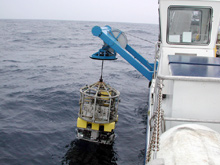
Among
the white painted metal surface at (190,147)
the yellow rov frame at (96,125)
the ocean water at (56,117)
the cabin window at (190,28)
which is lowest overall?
the ocean water at (56,117)

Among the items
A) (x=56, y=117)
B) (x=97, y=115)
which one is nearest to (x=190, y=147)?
(x=97, y=115)

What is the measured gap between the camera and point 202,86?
12.2 ft

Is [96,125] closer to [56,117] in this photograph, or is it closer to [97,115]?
[97,115]

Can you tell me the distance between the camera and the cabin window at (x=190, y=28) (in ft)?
21.2

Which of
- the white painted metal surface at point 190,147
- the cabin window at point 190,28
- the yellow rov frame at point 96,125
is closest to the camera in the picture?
the white painted metal surface at point 190,147

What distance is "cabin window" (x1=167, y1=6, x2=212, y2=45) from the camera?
6453 millimetres

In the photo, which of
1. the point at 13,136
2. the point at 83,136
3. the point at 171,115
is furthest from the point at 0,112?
the point at 171,115

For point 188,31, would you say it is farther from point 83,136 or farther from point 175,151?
point 175,151

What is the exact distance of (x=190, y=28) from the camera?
21.7 ft

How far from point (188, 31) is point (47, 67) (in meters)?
14.4

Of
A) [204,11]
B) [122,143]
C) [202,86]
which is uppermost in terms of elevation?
[204,11]

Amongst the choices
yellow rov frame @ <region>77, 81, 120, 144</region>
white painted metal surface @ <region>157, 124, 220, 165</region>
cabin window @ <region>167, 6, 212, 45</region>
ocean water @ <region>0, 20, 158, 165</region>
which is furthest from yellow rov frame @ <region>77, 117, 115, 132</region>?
white painted metal surface @ <region>157, 124, 220, 165</region>

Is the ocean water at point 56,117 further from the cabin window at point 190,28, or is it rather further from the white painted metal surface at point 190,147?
the white painted metal surface at point 190,147

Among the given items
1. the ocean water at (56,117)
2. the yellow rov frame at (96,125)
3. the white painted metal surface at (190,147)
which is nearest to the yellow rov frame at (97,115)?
the yellow rov frame at (96,125)
